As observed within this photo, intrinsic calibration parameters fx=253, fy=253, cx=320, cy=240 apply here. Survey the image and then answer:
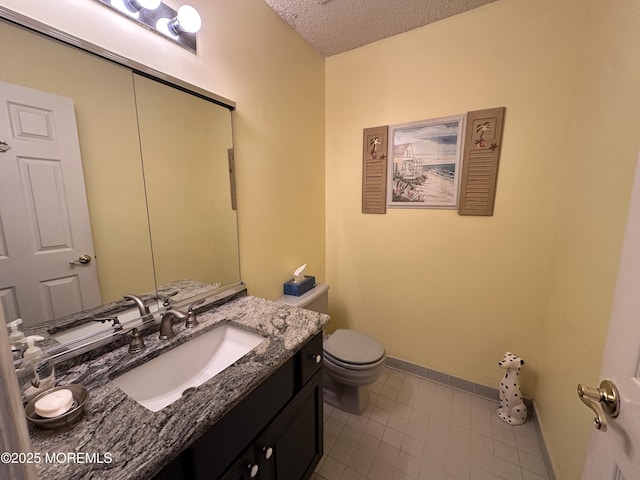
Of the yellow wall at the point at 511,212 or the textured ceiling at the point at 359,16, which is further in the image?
the textured ceiling at the point at 359,16

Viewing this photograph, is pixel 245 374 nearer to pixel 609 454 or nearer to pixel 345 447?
pixel 609 454

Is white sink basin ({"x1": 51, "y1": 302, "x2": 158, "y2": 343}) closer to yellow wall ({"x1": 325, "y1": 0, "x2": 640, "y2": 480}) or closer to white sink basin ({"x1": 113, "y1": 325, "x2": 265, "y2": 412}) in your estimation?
white sink basin ({"x1": 113, "y1": 325, "x2": 265, "y2": 412})

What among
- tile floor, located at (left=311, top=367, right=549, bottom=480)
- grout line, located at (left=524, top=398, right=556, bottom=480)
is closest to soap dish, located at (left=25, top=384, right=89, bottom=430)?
tile floor, located at (left=311, top=367, right=549, bottom=480)

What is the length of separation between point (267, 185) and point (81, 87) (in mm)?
889

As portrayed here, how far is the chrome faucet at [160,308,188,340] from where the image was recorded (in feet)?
3.27

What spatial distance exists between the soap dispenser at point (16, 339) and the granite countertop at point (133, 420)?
0.44 feet

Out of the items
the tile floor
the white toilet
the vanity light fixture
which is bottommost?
the tile floor

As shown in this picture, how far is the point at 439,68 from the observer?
1.63 meters

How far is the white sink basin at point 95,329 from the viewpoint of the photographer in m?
0.84

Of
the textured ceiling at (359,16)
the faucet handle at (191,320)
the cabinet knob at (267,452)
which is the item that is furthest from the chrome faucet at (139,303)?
the textured ceiling at (359,16)

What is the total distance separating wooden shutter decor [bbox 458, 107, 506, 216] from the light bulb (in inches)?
60.9

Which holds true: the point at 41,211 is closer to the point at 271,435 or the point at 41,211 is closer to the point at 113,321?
the point at 113,321

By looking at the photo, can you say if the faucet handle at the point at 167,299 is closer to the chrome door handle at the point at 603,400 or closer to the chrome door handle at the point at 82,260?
the chrome door handle at the point at 82,260

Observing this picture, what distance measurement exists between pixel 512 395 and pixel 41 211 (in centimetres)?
246
